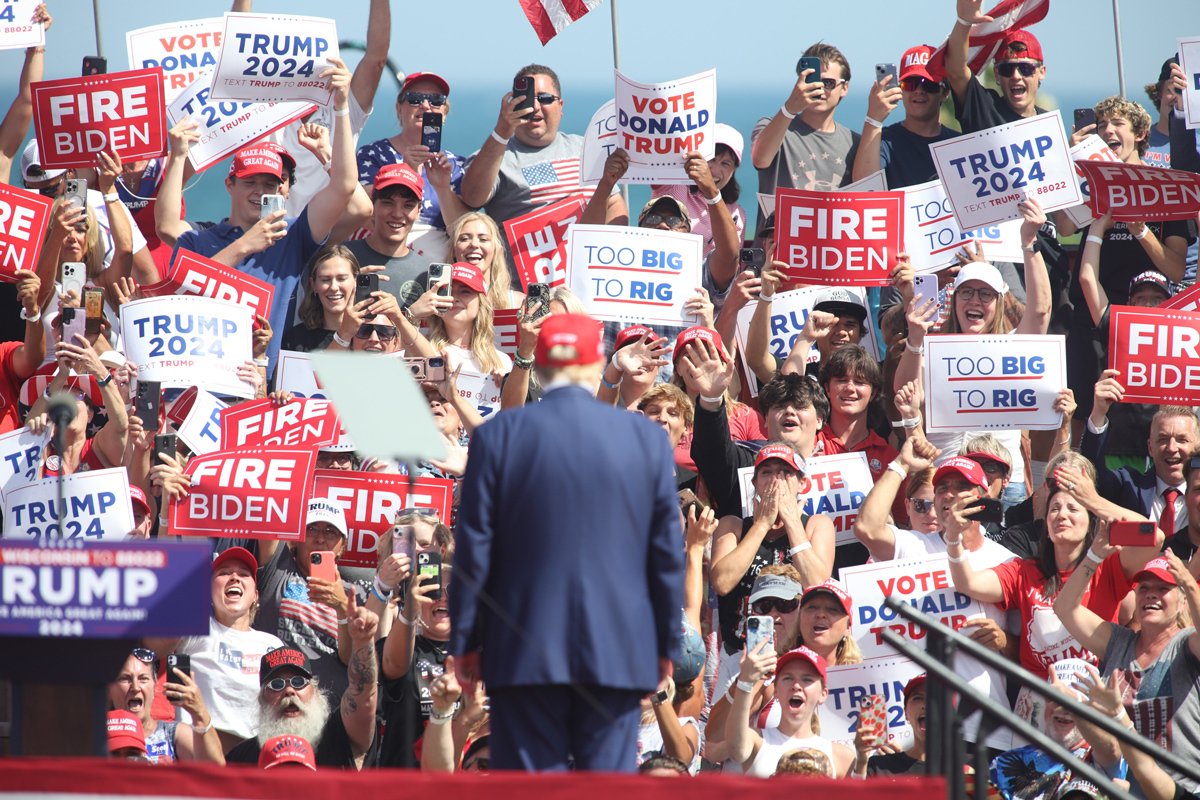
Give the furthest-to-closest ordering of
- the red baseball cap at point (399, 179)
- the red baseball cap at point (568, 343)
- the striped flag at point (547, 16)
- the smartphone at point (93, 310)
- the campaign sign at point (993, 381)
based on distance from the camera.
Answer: the striped flag at point (547, 16), the red baseball cap at point (399, 179), the campaign sign at point (993, 381), the smartphone at point (93, 310), the red baseball cap at point (568, 343)

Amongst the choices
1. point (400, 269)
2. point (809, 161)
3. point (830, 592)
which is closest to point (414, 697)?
point (830, 592)

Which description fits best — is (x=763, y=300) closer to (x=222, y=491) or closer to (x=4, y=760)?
(x=222, y=491)

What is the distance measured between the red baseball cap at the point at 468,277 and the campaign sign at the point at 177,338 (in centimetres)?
124

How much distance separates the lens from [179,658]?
7.91m

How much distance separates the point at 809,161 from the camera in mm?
11664

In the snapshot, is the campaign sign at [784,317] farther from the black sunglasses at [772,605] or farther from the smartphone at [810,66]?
the black sunglasses at [772,605]

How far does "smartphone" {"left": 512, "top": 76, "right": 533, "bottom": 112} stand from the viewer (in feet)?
37.1

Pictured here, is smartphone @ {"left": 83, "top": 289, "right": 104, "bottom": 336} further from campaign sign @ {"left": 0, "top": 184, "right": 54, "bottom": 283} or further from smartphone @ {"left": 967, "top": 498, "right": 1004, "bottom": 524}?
smartphone @ {"left": 967, "top": 498, "right": 1004, "bottom": 524}

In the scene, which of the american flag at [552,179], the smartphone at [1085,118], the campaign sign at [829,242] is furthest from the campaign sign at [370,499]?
the smartphone at [1085,118]

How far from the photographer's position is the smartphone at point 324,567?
870 centimetres

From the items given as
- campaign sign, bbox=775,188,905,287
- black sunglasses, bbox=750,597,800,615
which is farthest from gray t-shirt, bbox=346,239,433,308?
black sunglasses, bbox=750,597,800,615

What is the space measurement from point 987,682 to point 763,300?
274cm

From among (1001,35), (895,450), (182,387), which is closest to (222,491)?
(182,387)

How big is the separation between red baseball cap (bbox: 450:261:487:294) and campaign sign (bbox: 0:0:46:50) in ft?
9.87
